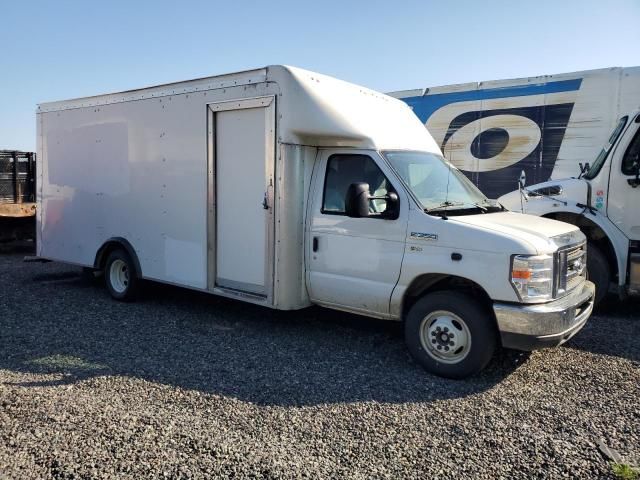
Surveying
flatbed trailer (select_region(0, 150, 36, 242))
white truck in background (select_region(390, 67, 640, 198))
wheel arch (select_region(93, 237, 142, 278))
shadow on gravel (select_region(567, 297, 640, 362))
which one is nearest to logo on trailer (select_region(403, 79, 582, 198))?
white truck in background (select_region(390, 67, 640, 198))

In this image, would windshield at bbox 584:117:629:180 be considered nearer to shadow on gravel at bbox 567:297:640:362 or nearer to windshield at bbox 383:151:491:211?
shadow on gravel at bbox 567:297:640:362

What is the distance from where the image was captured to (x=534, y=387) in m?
4.88

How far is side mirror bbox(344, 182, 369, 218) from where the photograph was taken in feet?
16.9

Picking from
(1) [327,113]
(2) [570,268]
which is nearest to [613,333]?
(2) [570,268]

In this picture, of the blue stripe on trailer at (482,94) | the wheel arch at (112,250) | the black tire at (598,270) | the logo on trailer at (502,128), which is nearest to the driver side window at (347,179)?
the wheel arch at (112,250)

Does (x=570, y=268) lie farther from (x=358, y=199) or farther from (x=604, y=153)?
(x=604, y=153)

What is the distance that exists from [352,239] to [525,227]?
1.64 metres

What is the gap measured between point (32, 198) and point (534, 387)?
1244cm

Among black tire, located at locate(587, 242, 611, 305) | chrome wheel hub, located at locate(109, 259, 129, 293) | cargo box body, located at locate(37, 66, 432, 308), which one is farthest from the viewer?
chrome wheel hub, located at locate(109, 259, 129, 293)

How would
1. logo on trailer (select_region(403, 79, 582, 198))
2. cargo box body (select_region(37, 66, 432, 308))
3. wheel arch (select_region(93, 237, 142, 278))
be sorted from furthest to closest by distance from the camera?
1. logo on trailer (select_region(403, 79, 582, 198))
2. wheel arch (select_region(93, 237, 142, 278))
3. cargo box body (select_region(37, 66, 432, 308))

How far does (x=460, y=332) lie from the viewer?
5012 mm

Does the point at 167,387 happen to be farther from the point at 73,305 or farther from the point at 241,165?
the point at 73,305

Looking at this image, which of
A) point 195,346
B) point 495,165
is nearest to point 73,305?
point 195,346

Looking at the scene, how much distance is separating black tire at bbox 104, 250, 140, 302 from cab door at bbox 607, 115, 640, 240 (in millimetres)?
6451
